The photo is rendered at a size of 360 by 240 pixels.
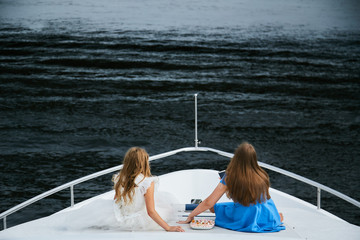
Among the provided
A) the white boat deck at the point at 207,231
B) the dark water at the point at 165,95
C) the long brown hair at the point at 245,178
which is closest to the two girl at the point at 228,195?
the long brown hair at the point at 245,178

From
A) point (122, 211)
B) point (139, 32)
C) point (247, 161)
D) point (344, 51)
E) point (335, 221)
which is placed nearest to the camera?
point (247, 161)

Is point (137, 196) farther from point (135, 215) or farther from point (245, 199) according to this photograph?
point (245, 199)

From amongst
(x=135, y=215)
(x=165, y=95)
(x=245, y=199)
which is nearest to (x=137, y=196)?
(x=135, y=215)

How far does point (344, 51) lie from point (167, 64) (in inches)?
687

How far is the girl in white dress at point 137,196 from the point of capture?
13.5 feet

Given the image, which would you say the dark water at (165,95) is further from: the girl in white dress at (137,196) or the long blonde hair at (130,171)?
the long blonde hair at (130,171)

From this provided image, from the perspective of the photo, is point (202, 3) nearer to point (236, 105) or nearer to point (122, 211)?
point (236, 105)

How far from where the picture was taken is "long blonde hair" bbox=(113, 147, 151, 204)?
4.05 metres

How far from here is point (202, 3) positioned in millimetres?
57562

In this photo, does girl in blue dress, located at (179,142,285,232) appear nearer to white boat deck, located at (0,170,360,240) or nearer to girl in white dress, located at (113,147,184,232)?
white boat deck, located at (0,170,360,240)

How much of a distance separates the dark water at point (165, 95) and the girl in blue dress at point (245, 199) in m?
9.29

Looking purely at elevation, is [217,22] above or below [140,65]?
above

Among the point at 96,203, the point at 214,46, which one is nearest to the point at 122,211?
the point at 96,203

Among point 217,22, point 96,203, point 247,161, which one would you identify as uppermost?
point 217,22
